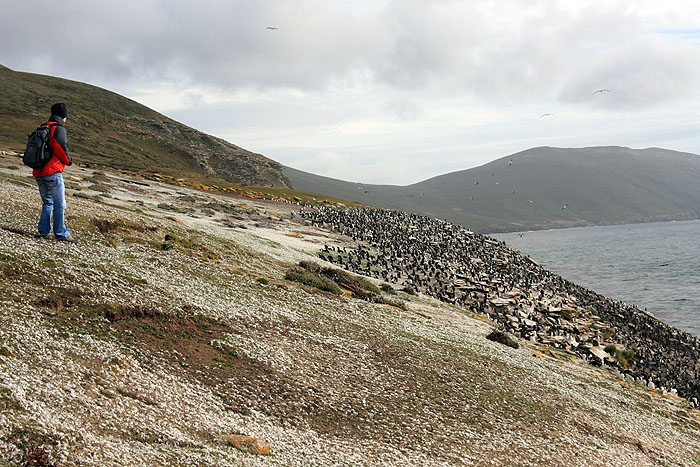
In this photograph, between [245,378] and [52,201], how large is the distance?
9.88m

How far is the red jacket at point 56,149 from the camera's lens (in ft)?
49.3

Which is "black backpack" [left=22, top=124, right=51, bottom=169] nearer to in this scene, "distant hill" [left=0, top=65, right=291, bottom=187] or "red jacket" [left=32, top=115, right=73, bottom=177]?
"red jacket" [left=32, top=115, right=73, bottom=177]

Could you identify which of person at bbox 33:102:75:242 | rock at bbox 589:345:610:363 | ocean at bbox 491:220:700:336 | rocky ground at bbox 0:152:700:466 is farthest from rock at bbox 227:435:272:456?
ocean at bbox 491:220:700:336

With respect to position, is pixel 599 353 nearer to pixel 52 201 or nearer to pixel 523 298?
pixel 523 298

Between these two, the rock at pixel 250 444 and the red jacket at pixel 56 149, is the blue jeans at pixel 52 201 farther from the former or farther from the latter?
the rock at pixel 250 444

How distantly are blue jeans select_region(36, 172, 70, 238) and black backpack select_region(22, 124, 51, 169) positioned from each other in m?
0.60

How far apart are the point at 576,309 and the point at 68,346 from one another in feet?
134

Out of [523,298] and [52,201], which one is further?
[523,298]

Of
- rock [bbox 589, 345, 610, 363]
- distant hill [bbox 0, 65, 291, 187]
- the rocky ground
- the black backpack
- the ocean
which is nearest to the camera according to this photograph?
the rocky ground

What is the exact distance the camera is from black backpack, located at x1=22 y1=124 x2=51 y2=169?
14859mm

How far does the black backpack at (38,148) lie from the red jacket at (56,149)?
14 cm

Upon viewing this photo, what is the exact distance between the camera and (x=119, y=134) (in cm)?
8506

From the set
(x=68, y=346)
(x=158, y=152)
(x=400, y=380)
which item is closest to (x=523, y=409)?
(x=400, y=380)

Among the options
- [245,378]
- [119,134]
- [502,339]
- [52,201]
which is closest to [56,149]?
[52,201]
